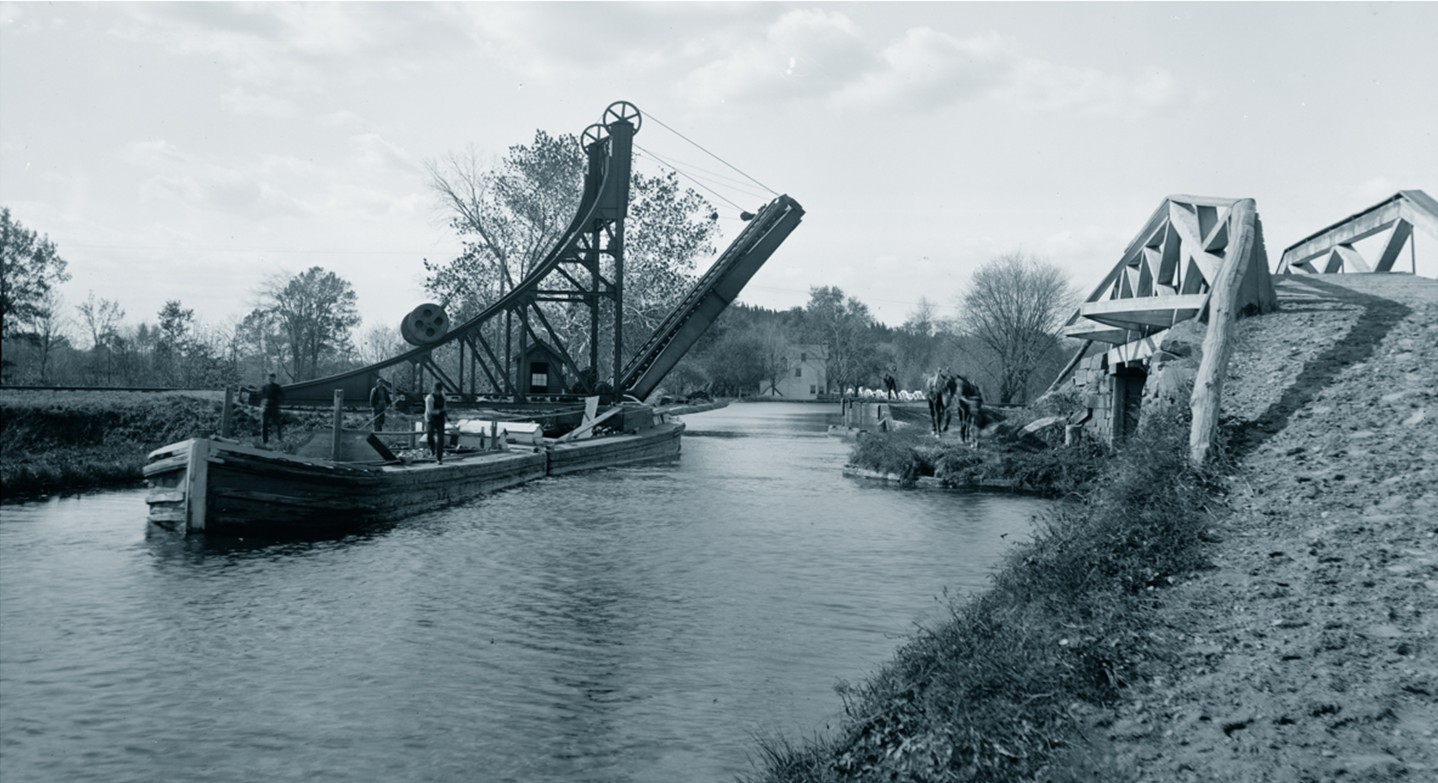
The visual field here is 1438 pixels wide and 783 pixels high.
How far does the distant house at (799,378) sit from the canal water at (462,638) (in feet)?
312

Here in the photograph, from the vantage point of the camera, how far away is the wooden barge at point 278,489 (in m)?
14.4

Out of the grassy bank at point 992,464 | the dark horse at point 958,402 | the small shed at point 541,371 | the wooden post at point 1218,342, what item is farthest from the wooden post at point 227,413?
the wooden post at point 1218,342

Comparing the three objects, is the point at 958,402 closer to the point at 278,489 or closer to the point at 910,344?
the point at 278,489

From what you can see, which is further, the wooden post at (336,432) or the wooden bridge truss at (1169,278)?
the wooden post at (336,432)

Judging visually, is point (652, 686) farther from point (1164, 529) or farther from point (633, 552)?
point (633, 552)

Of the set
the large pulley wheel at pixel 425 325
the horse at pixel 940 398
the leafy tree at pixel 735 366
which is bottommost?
A: the horse at pixel 940 398

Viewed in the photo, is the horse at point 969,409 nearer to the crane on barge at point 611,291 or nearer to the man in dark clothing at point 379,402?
the crane on barge at point 611,291

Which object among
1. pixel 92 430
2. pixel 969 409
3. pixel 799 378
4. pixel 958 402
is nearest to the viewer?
pixel 969 409

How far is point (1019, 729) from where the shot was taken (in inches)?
171

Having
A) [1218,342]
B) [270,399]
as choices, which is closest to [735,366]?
[270,399]

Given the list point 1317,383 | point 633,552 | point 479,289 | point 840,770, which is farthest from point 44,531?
point 479,289

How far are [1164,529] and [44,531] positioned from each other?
15076 millimetres

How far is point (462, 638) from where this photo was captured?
360 inches

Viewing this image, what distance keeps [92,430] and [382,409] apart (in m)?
6.90
